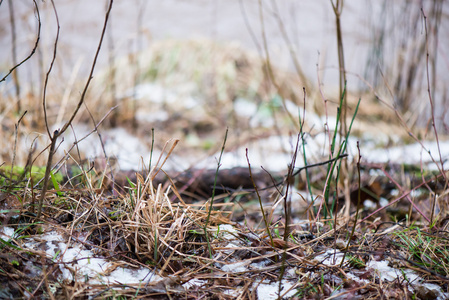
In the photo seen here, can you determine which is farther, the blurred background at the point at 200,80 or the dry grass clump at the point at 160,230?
the blurred background at the point at 200,80

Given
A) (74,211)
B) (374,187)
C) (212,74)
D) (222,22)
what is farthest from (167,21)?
(74,211)

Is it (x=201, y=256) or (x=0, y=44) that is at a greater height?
(x=0, y=44)

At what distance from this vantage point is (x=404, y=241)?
94cm

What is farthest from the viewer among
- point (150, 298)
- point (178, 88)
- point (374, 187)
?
point (178, 88)

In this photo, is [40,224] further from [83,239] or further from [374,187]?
[374,187]

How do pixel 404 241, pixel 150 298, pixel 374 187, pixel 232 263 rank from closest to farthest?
pixel 150 298 < pixel 232 263 < pixel 404 241 < pixel 374 187

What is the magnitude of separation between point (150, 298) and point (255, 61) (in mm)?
4214

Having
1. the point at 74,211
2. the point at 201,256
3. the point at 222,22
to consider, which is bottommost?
the point at 201,256

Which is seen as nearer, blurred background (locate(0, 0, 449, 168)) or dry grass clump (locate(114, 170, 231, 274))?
dry grass clump (locate(114, 170, 231, 274))

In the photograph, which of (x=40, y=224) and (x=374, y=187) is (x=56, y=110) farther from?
(x=374, y=187)

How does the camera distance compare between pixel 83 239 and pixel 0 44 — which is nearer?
pixel 83 239

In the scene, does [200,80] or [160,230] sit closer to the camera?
[160,230]

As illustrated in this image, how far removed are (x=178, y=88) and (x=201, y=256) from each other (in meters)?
3.55

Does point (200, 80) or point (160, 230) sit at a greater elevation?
point (160, 230)
